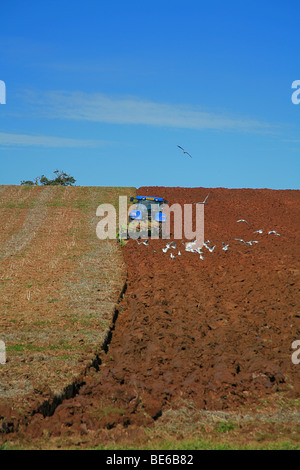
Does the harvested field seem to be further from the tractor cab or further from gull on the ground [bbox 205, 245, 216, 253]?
gull on the ground [bbox 205, 245, 216, 253]

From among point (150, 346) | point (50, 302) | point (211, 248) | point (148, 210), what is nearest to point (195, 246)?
point (211, 248)

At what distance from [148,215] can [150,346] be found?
17.7 metres

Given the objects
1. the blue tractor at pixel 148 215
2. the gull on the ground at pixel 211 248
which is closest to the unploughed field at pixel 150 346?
the gull on the ground at pixel 211 248

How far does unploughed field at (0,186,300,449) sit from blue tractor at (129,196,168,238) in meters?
A: 2.38

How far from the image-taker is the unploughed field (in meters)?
8.17

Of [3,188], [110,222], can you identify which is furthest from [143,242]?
[3,188]

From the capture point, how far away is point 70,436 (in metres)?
7.79

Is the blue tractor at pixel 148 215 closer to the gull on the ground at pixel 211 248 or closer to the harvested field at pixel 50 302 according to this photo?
the harvested field at pixel 50 302

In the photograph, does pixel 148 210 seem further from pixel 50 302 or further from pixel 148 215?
pixel 50 302

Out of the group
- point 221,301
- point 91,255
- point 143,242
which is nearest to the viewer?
point 221,301

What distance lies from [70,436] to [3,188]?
42.7 m

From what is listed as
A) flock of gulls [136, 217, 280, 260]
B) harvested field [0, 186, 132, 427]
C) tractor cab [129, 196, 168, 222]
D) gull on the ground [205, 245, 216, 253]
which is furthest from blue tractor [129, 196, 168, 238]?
gull on the ground [205, 245, 216, 253]

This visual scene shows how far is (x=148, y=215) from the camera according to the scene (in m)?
29.1

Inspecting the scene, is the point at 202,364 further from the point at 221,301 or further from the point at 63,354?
the point at 221,301
